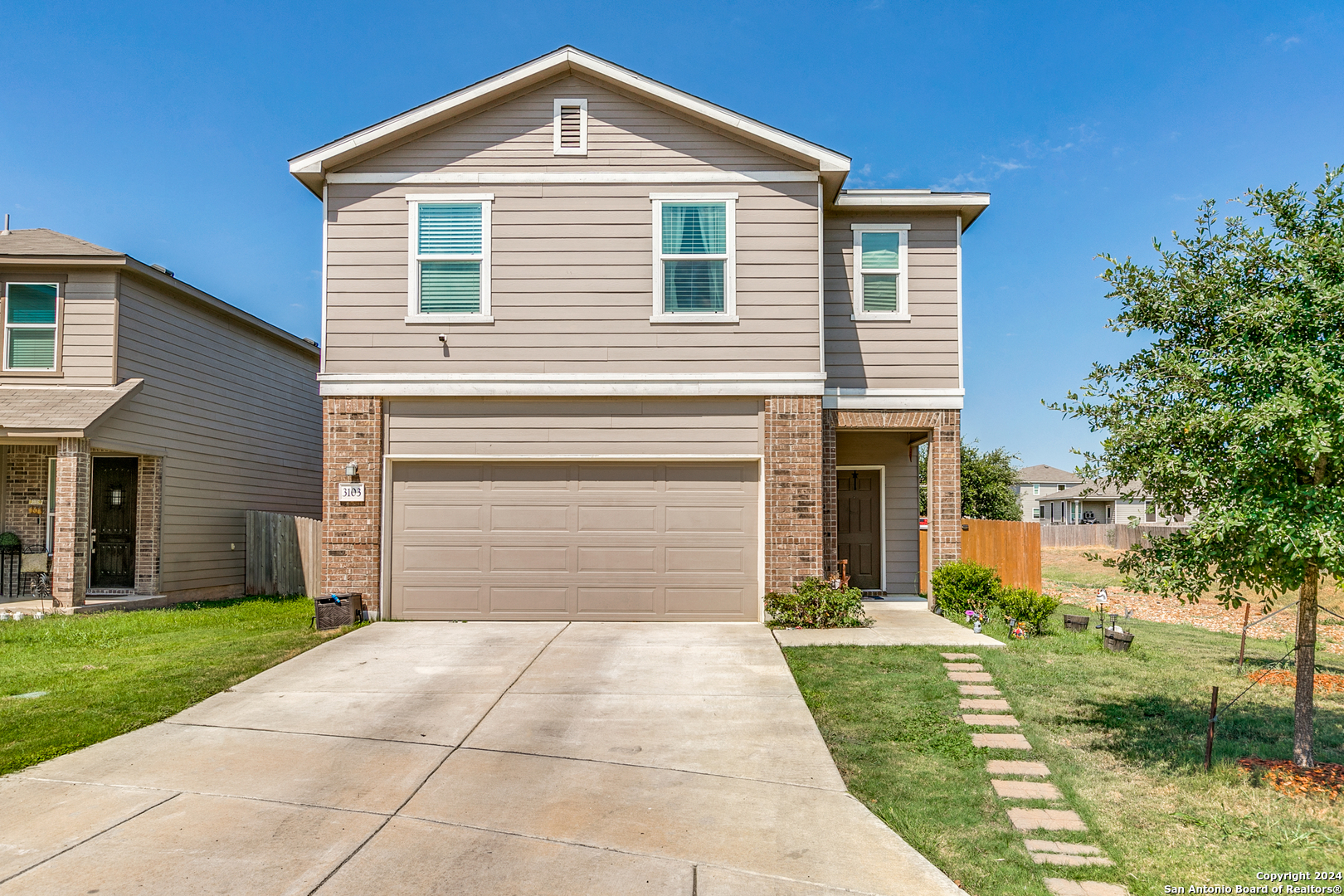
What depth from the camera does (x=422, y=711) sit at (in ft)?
21.5

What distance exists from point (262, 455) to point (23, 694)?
1100 centimetres

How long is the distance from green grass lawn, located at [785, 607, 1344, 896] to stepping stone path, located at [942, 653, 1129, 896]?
7cm

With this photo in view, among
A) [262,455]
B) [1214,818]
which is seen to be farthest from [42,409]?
[1214,818]

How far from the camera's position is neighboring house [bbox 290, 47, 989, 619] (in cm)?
1061

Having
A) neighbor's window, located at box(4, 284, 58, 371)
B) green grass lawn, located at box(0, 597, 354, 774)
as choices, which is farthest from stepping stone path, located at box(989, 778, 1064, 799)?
neighbor's window, located at box(4, 284, 58, 371)

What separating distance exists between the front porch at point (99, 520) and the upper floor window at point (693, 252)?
9.48 m

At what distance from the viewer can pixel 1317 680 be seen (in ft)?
25.8

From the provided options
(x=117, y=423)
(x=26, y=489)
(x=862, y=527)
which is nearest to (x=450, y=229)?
(x=117, y=423)

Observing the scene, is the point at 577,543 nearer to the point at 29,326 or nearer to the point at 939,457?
the point at 939,457

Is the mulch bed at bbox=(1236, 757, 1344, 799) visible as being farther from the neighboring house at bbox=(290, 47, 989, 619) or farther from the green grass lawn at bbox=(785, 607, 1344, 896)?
the neighboring house at bbox=(290, 47, 989, 619)

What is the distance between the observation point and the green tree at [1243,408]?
4.56 meters

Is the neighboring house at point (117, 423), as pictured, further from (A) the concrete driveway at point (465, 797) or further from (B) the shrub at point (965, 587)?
(B) the shrub at point (965, 587)

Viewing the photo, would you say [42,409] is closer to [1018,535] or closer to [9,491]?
Result: [9,491]

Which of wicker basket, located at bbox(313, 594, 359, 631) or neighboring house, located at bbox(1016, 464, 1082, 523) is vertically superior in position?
neighboring house, located at bbox(1016, 464, 1082, 523)
